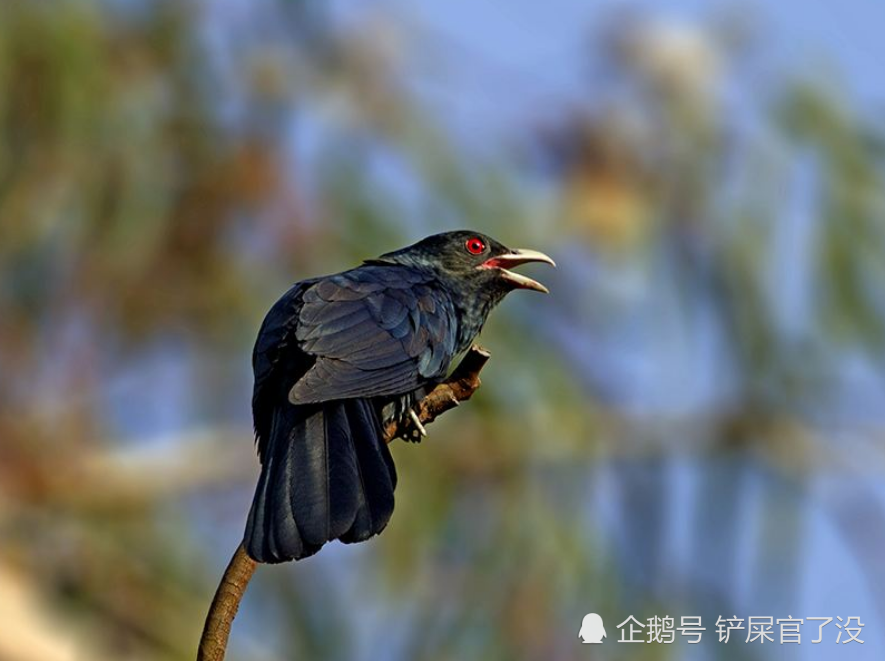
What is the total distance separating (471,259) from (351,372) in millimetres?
1226

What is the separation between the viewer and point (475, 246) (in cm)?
507

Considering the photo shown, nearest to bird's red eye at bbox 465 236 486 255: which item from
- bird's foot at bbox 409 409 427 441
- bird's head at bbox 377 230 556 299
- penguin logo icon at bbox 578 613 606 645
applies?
bird's head at bbox 377 230 556 299

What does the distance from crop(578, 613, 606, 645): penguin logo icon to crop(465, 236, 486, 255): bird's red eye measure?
8.88 feet

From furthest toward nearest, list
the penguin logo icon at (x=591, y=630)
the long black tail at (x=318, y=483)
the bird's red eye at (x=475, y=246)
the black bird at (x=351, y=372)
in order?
1. the penguin logo icon at (x=591, y=630)
2. the bird's red eye at (x=475, y=246)
3. the black bird at (x=351, y=372)
4. the long black tail at (x=318, y=483)

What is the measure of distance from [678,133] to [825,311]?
4.31 ft

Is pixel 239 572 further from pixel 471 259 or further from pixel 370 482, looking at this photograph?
pixel 471 259

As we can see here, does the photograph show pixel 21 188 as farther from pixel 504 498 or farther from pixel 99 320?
pixel 504 498

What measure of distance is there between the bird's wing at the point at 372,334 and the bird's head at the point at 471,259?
0.83 feet

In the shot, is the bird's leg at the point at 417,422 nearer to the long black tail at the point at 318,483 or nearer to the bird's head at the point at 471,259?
the long black tail at the point at 318,483

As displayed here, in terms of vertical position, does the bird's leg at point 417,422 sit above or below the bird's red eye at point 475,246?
below

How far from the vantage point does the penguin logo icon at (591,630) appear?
285 inches

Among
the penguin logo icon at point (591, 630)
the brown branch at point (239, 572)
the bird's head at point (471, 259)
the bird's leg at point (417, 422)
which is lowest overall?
the brown branch at point (239, 572)

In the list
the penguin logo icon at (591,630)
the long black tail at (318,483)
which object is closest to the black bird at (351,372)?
the long black tail at (318,483)

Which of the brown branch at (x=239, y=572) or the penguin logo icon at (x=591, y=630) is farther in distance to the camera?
the penguin logo icon at (x=591, y=630)
